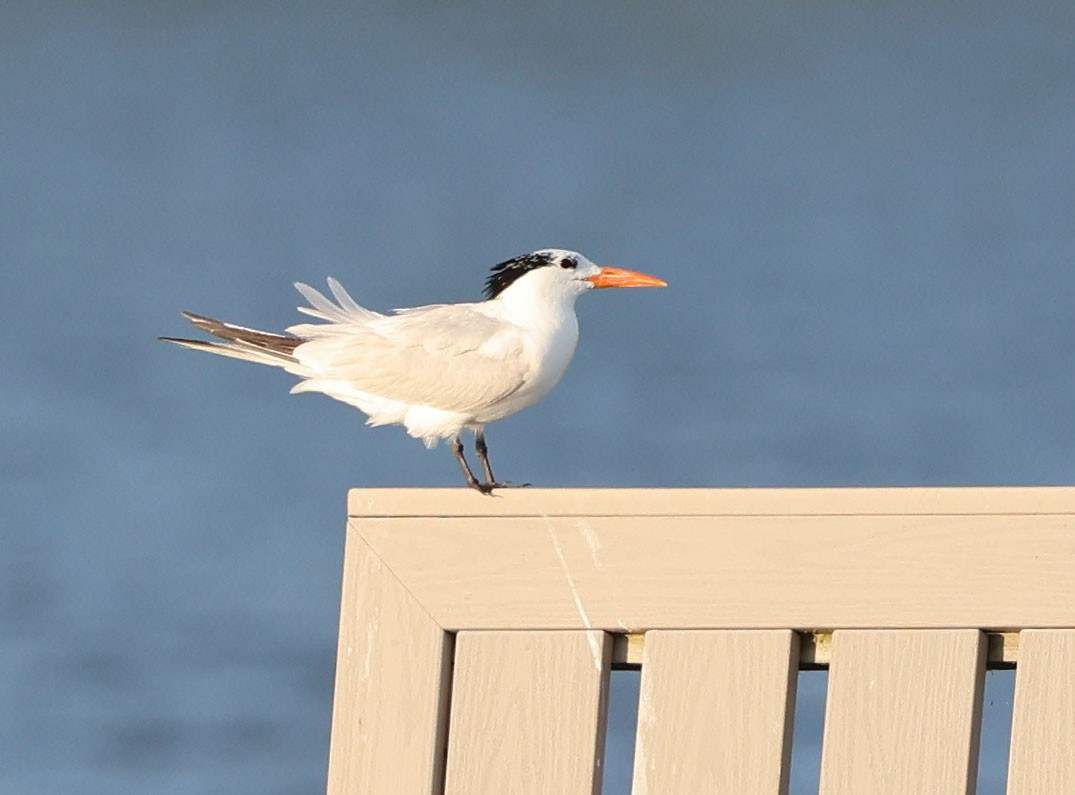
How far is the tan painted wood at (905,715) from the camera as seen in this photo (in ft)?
8.27

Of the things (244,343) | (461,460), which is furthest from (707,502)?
(461,460)

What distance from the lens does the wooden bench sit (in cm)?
253

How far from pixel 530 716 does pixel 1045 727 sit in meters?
0.59

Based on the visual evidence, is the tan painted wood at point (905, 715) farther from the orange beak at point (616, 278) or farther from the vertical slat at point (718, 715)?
the orange beak at point (616, 278)

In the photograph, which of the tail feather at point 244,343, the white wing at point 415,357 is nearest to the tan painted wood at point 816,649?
the tail feather at point 244,343

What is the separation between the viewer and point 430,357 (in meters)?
4.71

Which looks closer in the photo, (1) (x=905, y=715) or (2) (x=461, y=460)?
(1) (x=905, y=715)

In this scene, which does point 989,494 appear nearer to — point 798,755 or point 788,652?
point 788,652

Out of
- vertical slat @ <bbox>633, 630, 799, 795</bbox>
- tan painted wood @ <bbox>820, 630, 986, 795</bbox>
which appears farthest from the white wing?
tan painted wood @ <bbox>820, 630, 986, 795</bbox>

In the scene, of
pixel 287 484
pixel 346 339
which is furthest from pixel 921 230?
pixel 346 339

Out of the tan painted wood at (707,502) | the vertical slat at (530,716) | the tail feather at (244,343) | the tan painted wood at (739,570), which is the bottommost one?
the vertical slat at (530,716)

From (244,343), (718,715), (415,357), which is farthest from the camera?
(415,357)

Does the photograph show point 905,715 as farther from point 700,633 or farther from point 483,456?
point 483,456

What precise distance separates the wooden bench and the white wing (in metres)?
1.86
